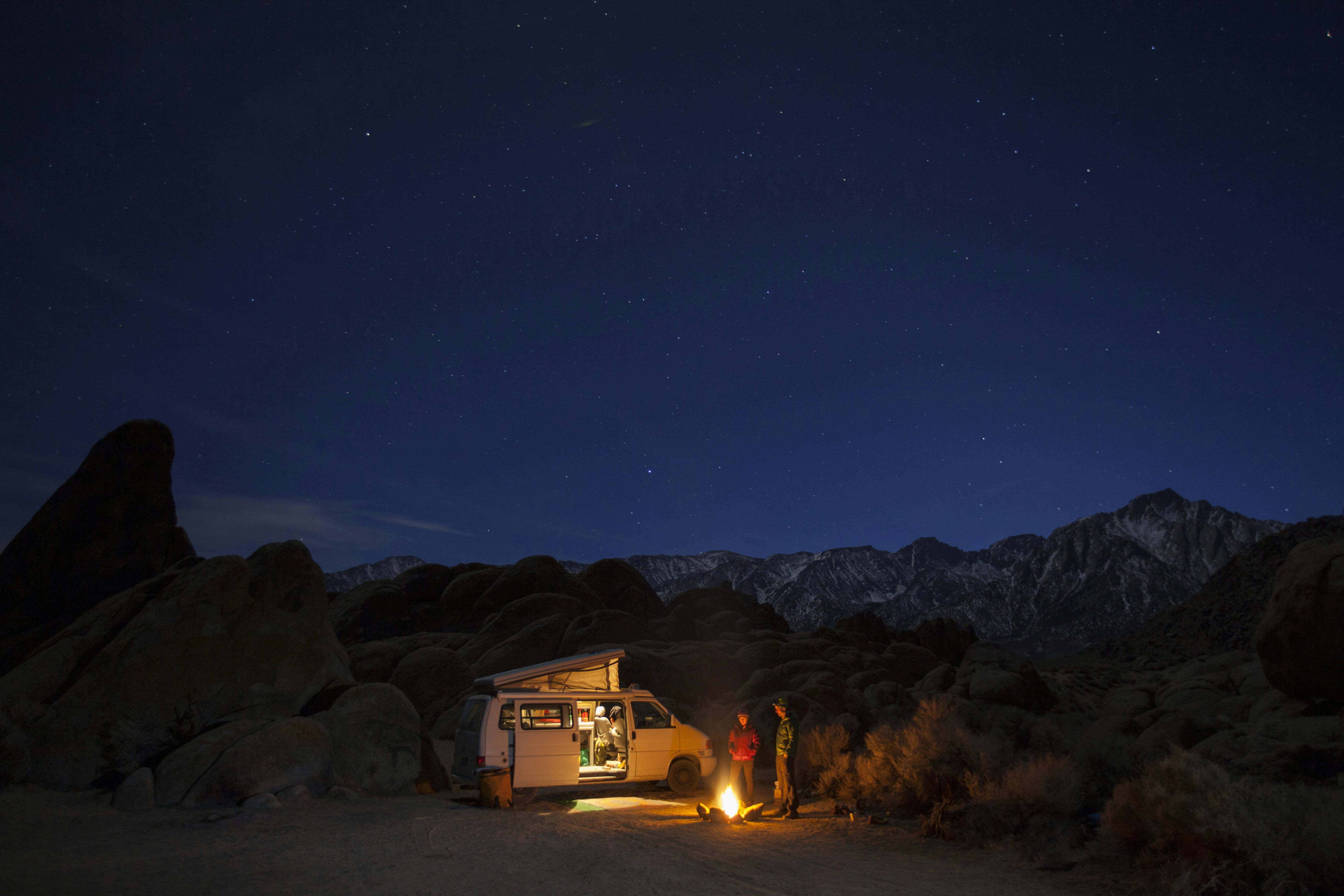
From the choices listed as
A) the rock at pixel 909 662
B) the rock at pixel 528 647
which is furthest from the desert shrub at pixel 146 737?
the rock at pixel 909 662

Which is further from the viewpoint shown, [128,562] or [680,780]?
[128,562]

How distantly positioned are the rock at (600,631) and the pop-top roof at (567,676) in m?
23.8

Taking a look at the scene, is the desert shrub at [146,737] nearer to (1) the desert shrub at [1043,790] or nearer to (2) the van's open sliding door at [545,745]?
(2) the van's open sliding door at [545,745]

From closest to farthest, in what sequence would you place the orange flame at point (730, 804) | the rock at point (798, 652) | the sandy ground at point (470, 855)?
the sandy ground at point (470, 855), the orange flame at point (730, 804), the rock at point (798, 652)

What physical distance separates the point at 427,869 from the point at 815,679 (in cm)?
2426

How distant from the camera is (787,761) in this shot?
494 inches

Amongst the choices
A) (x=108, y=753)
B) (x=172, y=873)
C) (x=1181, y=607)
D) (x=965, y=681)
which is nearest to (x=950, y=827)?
(x=172, y=873)

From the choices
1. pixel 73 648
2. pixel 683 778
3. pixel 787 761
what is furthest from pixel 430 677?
pixel 787 761

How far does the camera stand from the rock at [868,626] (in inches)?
2635

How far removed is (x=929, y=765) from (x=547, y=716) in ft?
21.5

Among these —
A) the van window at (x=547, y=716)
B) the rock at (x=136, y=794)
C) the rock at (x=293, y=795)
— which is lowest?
the rock at (x=293, y=795)

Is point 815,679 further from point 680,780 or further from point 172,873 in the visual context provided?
point 172,873

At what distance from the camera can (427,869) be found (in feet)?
26.9

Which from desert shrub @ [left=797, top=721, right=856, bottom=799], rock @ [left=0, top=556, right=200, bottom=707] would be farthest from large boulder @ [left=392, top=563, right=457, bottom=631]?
desert shrub @ [left=797, top=721, right=856, bottom=799]
